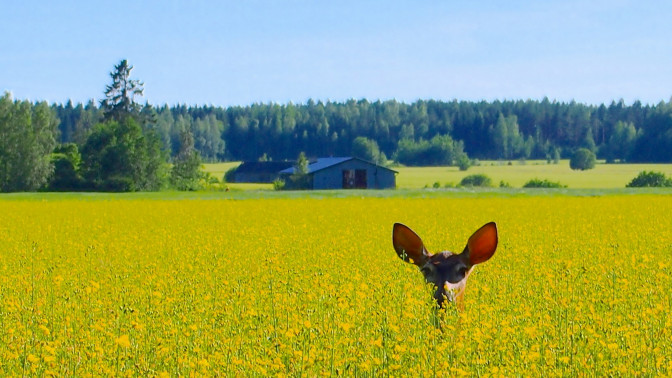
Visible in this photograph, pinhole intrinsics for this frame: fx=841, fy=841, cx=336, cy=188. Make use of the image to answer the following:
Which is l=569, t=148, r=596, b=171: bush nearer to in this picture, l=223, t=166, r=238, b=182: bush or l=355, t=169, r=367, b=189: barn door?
l=223, t=166, r=238, b=182: bush

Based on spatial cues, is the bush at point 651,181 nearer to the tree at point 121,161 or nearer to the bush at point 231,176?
the tree at point 121,161

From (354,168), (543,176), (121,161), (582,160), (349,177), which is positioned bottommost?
(543,176)

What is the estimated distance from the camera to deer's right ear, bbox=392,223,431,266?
609 centimetres

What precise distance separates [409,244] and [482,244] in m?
0.55

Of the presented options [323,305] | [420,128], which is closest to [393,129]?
[420,128]

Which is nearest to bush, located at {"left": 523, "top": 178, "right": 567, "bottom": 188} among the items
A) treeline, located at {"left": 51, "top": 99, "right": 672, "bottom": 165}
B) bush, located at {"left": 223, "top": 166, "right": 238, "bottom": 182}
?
bush, located at {"left": 223, "top": 166, "right": 238, "bottom": 182}

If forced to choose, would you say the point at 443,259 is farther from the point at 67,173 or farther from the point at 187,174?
the point at 187,174

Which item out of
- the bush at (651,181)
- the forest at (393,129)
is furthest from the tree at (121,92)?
the bush at (651,181)

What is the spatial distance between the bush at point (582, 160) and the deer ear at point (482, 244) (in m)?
105

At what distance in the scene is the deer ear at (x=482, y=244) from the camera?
5852 mm

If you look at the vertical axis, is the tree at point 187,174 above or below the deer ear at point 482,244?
above

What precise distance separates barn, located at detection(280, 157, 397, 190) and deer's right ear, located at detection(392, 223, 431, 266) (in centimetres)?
6317

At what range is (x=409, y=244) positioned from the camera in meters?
6.15

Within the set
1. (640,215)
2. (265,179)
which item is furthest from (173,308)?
(265,179)
